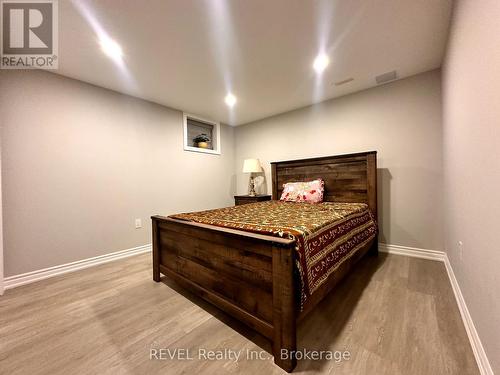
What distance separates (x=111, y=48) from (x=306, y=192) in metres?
2.75

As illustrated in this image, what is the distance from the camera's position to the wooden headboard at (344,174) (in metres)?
2.61

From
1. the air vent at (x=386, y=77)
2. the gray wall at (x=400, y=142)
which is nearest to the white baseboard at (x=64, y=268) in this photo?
the gray wall at (x=400, y=142)

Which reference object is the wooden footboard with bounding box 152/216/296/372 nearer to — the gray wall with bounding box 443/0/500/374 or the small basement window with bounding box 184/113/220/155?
the gray wall with bounding box 443/0/500/374

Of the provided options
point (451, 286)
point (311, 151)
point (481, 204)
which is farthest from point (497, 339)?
point (311, 151)

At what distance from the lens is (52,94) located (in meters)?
2.29

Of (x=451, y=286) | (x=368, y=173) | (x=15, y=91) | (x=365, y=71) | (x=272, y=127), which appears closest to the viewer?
(x=451, y=286)

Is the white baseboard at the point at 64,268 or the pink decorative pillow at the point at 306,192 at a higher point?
the pink decorative pillow at the point at 306,192

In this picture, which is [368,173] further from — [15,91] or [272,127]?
[15,91]

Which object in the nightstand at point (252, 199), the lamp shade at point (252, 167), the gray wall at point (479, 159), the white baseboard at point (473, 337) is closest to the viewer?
the gray wall at point (479, 159)

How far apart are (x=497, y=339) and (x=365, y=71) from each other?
8.49ft

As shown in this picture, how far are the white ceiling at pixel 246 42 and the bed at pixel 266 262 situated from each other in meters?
1.62

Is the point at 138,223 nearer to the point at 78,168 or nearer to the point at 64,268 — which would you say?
the point at 64,268

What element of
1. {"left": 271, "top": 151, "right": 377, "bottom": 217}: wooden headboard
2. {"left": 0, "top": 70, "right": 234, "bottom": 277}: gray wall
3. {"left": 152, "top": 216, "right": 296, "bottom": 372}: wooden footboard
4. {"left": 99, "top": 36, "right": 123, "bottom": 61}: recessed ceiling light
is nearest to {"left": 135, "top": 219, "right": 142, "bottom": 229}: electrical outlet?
{"left": 0, "top": 70, "right": 234, "bottom": 277}: gray wall

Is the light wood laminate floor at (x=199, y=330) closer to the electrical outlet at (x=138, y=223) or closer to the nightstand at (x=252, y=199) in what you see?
the electrical outlet at (x=138, y=223)
